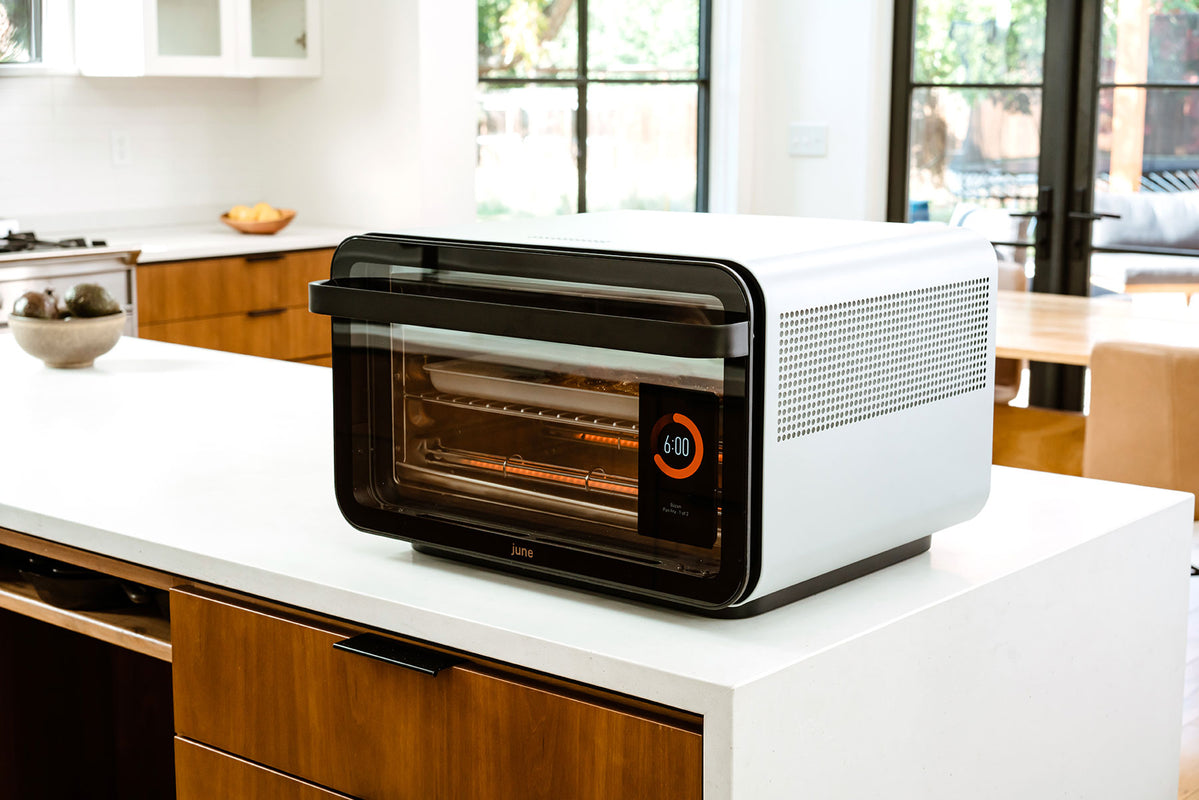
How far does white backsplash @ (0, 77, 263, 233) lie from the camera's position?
4914mm

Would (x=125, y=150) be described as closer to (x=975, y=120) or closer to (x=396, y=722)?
(x=975, y=120)

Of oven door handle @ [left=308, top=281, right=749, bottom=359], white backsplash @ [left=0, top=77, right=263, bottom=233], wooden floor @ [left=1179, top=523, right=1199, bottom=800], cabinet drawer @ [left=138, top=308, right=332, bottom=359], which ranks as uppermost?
white backsplash @ [left=0, top=77, right=263, bottom=233]

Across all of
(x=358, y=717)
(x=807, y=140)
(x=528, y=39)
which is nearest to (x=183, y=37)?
(x=528, y=39)

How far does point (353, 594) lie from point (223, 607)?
7.5 inches

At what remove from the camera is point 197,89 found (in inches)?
213

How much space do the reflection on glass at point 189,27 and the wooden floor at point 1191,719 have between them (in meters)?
3.69

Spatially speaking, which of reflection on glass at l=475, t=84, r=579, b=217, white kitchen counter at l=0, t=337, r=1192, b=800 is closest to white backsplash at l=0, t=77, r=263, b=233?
reflection on glass at l=475, t=84, r=579, b=217

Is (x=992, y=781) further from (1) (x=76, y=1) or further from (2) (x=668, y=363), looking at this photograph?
(1) (x=76, y=1)

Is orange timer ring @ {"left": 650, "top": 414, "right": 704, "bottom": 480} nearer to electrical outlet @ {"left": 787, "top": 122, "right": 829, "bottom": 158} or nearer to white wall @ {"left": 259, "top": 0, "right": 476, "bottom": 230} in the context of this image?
white wall @ {"left": 259, "top": 0, "right": 476, "bottom": 230}

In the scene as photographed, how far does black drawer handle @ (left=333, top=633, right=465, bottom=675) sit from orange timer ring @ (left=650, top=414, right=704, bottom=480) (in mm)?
255

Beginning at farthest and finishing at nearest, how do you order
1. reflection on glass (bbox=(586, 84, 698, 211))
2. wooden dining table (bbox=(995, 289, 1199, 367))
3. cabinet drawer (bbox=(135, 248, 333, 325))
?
1. reflection on glass (bbox=(586, 84, 698, 211))
2. cabinet drawer (bbox=(135, 248, 333, 325))
3. wooden dining table (bbox=(995, 289, 1199, 367))

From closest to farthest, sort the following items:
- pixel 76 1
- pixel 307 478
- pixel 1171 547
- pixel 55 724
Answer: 1. pixel 1171 547
2. pixel 307 478
3. pixel 55 724
4. pixel 76 1

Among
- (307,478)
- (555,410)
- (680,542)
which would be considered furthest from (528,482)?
(307,478)

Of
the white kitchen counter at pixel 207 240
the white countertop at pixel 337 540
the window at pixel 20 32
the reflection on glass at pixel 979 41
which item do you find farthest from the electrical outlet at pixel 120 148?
the reflection on glass at pixel 979 41
